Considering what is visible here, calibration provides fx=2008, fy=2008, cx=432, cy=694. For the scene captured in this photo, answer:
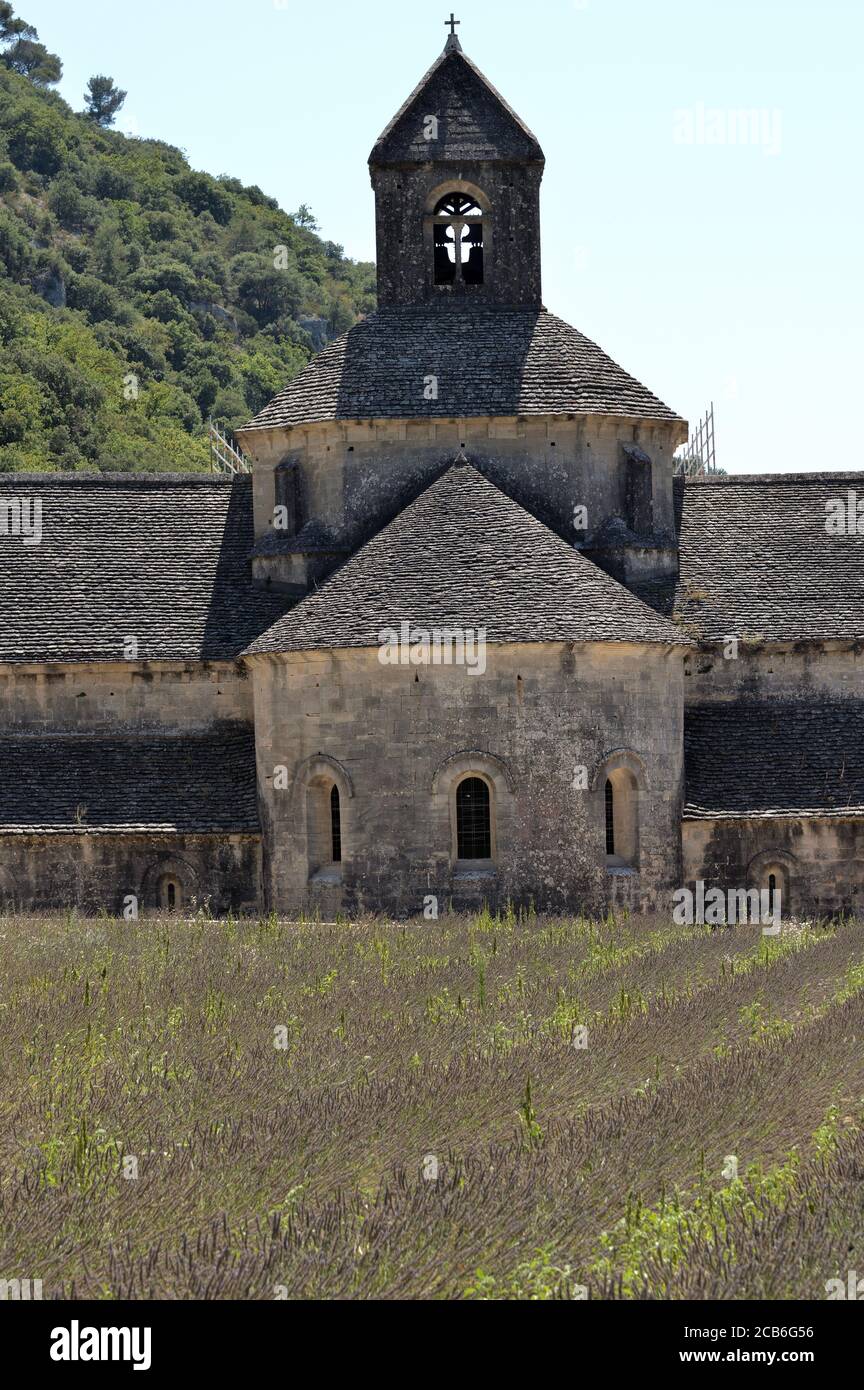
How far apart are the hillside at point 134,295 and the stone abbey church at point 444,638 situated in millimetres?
36885

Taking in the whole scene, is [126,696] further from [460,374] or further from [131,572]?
[460,374]

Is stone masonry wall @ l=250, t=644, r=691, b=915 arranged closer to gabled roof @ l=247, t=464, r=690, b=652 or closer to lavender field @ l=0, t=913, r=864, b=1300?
gabled roof @ l=247, t=464, r=690, b=652

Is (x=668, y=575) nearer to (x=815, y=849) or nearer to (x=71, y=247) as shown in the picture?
(x=815, y=849)

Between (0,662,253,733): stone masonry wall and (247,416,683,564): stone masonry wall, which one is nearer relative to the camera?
(0,662,253,733): stone masonry wall

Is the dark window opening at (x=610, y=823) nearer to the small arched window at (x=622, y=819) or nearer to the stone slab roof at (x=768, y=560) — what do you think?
the small arched window at (x=622, y=819)

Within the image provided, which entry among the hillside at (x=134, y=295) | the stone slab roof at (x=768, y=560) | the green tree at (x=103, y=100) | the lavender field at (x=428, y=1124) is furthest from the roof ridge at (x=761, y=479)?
the green tree at (x=103, y=100)

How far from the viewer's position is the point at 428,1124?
1471cm

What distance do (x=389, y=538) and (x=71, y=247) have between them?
8885 cm

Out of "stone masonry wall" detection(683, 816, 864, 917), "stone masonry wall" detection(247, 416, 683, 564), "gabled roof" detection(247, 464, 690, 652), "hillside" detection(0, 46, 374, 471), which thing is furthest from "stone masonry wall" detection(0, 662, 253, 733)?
"hillside" detection(0, 46, 374, 471)

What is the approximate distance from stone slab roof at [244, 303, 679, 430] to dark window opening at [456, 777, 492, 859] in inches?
287

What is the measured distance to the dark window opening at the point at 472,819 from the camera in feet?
102

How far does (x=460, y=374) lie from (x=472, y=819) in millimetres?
8757

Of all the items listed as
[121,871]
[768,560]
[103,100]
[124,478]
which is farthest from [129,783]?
[103,100]

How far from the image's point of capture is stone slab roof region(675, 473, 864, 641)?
34.3 metres
